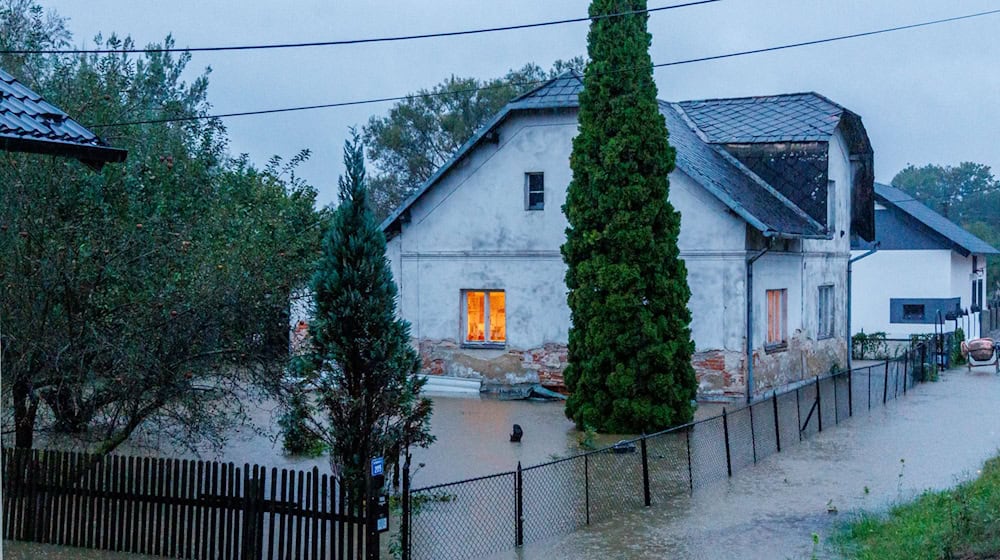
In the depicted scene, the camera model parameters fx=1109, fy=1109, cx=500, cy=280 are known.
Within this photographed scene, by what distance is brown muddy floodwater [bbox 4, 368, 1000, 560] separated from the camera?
1183 centimetres

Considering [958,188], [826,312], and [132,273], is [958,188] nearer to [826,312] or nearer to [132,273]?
[826,312]

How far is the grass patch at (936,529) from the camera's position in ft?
31.6

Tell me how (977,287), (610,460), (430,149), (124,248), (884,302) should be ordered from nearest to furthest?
(124,248)
(610,460)
(884,302)
(977,287)
(430,149)

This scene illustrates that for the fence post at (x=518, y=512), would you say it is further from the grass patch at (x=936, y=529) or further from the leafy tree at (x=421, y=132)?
the leafy tree at (x=421, y=132)

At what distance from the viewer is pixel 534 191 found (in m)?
25.8

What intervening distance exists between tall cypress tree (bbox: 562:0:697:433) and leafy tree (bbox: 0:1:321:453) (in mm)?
7757

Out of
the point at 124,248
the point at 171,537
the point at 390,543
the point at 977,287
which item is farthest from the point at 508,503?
the point at 977,287

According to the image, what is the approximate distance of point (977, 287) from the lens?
45.8 metres

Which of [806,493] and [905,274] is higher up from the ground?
[905,274]

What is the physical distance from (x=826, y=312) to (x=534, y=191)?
9281mm

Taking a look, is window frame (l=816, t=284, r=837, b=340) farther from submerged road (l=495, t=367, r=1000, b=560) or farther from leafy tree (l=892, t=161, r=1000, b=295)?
leafy tree (l=892, t=161, r=1000, b=295)

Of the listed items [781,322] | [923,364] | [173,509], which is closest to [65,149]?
[173,509]

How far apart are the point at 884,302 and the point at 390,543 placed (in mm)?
32474

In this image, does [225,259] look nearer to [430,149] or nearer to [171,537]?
[171,537]
